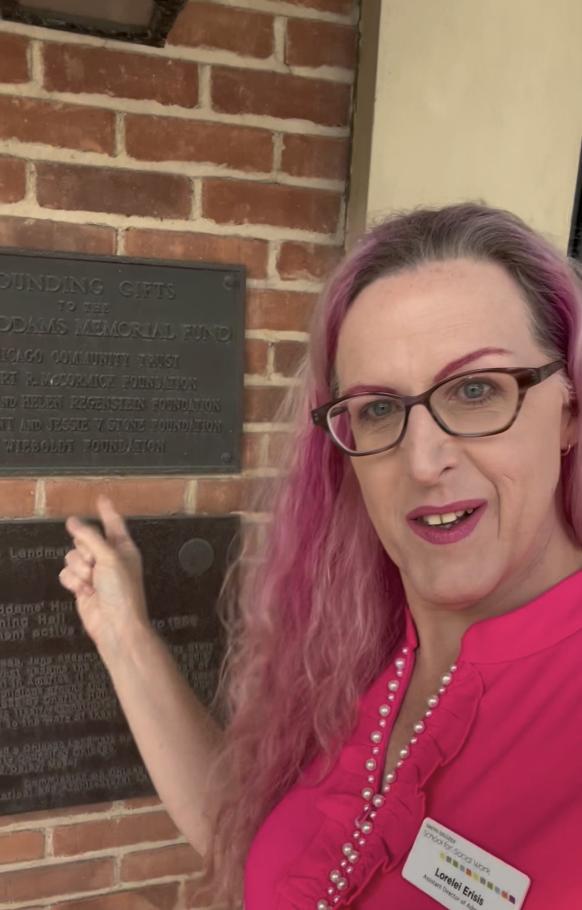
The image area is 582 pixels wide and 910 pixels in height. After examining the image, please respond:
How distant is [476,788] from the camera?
90 centimetres

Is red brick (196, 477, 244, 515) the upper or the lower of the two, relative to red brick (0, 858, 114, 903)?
upper

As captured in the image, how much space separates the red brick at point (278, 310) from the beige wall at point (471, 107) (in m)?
0.22

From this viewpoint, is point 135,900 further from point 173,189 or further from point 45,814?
point 173,189

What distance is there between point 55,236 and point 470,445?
1105 millimetres

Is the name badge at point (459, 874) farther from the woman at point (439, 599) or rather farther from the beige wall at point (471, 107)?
the beige wall at point (471, 107)

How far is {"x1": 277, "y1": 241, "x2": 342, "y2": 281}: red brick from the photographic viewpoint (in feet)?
5.98

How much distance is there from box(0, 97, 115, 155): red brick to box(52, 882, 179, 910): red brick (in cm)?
176

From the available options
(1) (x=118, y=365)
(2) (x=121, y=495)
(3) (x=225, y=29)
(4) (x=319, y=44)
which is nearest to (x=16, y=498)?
(2) (x=121, y=495)

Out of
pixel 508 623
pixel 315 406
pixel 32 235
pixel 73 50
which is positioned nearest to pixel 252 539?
pixel 315 406

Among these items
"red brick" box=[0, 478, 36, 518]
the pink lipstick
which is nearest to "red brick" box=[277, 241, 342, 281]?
"red brick" box=[0, 478, 36, 518]

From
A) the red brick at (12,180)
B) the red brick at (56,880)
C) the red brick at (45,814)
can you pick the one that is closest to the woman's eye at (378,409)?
the red brick at (12,180)

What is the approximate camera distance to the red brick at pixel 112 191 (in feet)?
5.33

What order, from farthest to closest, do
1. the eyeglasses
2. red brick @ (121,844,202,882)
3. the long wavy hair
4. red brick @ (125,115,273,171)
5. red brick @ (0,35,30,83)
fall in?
red brick @ (121,844,202,882) < red brick @ (125,115,273,171) < red brick @ (0,35,30,83) < the long wavy hair < the eyeglasses

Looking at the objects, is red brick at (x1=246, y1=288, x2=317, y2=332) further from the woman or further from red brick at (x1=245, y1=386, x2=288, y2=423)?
the woman
